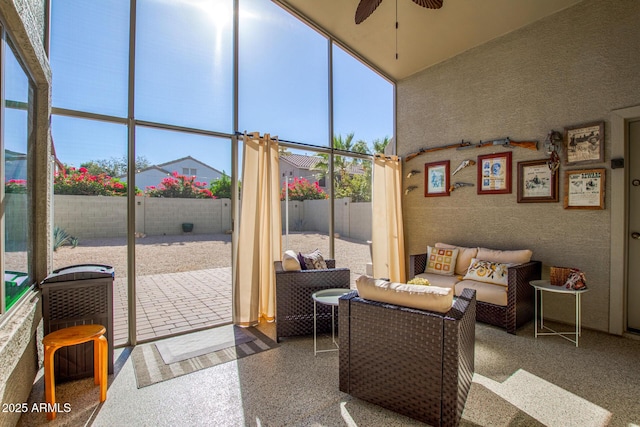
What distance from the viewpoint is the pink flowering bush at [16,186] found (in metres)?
1.88

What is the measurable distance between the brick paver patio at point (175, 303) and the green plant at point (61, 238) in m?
0.52

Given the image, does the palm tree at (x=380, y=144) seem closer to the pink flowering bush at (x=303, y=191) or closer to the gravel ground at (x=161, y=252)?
the pink flowering bush at (x=303, y=191)

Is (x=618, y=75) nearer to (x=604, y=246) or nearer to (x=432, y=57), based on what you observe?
(x=604, y=246)

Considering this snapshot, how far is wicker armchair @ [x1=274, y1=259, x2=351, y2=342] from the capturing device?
Answer: 3193 mm

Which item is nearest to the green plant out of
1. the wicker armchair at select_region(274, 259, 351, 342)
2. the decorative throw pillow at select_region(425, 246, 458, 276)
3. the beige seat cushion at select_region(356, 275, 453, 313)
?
the wicker armchair at select_region(274, 259, 351, 342)

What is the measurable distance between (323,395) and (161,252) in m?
2.23

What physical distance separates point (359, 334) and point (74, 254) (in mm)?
2717

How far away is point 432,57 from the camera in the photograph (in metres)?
4.84

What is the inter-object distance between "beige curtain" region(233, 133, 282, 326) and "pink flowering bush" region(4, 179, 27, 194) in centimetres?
189

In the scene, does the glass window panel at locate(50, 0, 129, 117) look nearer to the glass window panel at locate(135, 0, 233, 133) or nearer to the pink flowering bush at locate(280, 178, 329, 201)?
the glass window panel at locate(135, 0, 233, 133)

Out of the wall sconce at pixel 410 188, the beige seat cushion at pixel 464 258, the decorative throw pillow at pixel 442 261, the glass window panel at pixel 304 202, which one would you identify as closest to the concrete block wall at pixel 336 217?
the glass window panel at pixel 304 202

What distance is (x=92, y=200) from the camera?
2916mm

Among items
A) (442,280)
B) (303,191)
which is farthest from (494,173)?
(303,191)

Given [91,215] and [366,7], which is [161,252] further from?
[366,7]
